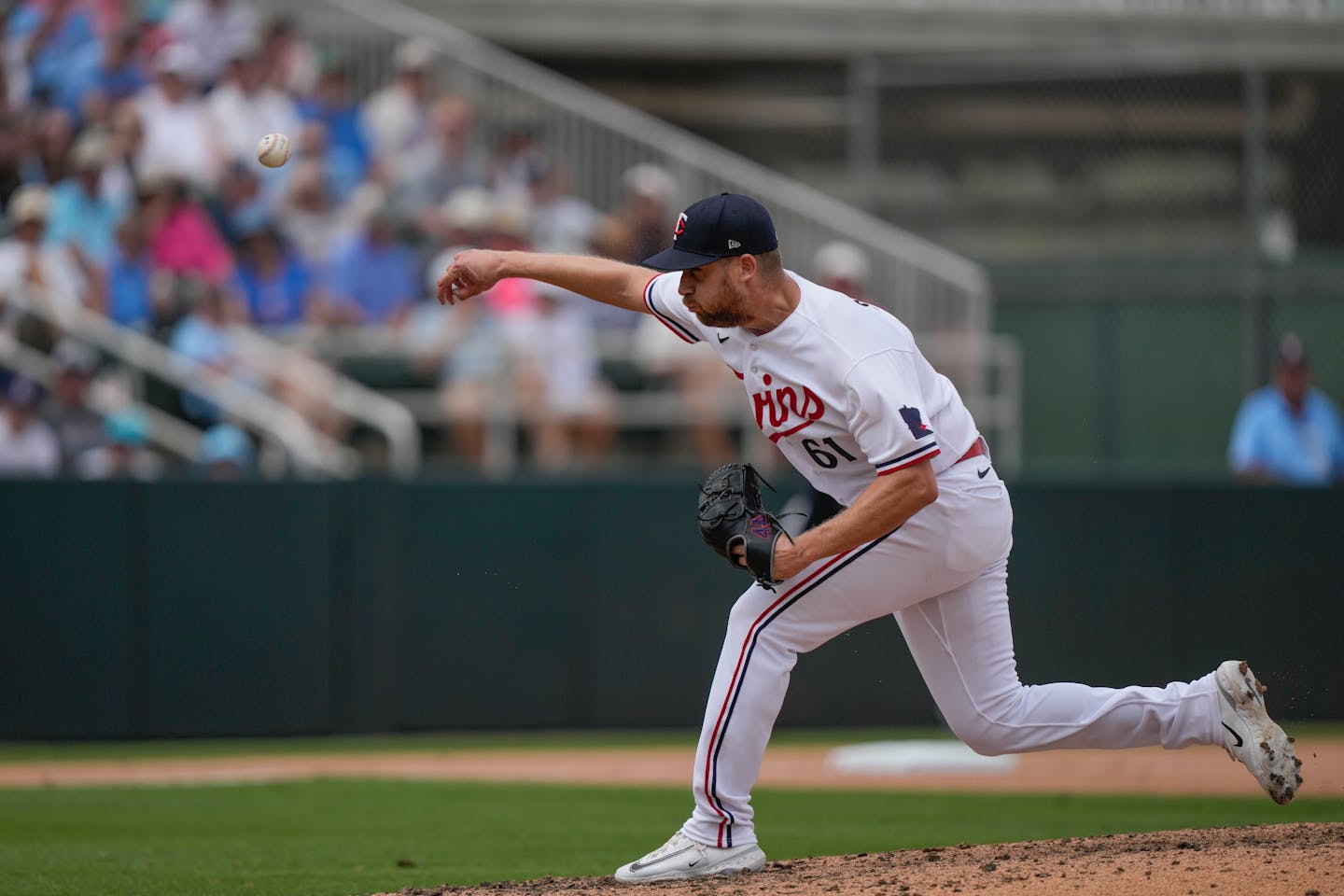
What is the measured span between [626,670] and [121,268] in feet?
14.1

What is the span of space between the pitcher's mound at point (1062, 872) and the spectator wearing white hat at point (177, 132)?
8682 mm

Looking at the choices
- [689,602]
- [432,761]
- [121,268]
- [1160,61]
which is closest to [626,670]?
[689,602]

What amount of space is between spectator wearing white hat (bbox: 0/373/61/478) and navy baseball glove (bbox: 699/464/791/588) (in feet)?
22.7

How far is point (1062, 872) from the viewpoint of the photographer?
5.15 meters

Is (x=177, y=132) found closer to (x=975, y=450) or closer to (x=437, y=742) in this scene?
(x=437, y=742)

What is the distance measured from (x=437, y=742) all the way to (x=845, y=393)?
22.3 feet

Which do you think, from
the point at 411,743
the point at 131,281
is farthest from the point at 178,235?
the point at 411,743

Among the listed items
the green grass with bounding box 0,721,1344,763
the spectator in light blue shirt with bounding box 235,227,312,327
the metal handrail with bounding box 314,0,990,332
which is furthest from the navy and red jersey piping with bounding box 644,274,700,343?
the metal handrail with bounding box 314,0,990,332

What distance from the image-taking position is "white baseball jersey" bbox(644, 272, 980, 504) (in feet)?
16.4

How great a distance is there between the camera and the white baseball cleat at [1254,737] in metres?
5.44

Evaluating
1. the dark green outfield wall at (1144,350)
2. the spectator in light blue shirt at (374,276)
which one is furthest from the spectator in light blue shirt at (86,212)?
the dark green outfield wall at (1144,350)

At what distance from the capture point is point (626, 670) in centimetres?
1128

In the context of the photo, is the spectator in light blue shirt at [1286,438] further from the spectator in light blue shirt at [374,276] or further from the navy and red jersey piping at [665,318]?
the navy and red jersey piping at [665,318]

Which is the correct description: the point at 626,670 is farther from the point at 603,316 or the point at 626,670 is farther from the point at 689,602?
the point at 603,316
